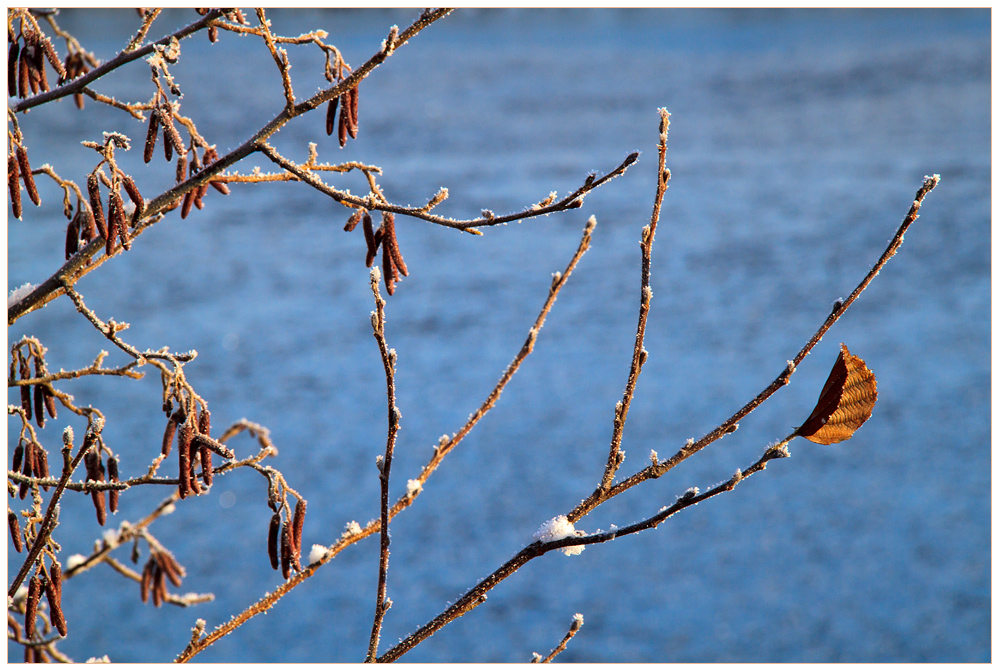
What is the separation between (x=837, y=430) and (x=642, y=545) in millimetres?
4196

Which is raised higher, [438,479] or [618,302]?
[618,302]

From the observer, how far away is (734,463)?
17.4 feet

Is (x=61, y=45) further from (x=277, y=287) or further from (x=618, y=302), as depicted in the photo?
(x=618, y=302)

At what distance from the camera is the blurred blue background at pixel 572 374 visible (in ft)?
14.4

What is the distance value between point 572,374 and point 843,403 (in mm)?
5640

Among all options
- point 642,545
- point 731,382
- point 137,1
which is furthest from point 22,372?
point 731,382

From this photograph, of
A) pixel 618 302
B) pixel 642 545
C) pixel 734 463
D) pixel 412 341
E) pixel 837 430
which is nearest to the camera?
pixel 837 430

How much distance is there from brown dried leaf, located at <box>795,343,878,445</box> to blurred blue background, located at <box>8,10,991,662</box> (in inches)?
138

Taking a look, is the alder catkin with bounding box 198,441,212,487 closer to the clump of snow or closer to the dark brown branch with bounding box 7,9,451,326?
the dark brown branch with bounding box 7,9,451,326

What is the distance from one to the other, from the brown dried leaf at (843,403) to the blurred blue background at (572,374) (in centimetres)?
350

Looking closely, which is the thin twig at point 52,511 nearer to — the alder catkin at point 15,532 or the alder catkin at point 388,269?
the alder catkin at point 15,532

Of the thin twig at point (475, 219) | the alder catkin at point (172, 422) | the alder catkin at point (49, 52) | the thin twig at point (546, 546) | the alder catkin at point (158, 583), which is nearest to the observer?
the thin twig at point (546, 546)

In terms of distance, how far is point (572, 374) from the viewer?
6473 millimetres

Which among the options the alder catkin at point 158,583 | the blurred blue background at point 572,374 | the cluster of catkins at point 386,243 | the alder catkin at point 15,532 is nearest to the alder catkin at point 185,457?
the alder catkin at point 15,532
